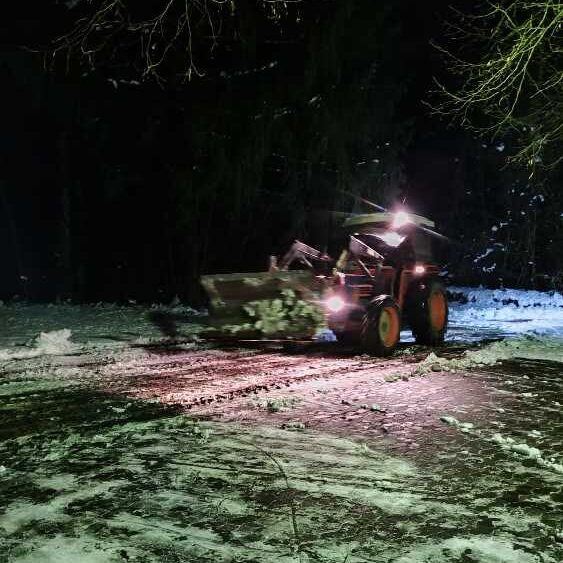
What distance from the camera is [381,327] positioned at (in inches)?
364

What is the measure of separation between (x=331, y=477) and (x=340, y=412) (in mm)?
1684

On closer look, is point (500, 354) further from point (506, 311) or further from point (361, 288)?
point (506, 311)

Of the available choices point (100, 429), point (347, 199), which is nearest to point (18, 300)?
point (347, 199)

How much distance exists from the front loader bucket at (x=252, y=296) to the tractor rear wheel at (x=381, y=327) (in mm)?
836

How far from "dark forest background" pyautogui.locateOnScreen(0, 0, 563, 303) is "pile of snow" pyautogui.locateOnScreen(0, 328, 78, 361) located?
754cm

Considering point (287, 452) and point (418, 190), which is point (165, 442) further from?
point (418, 190)

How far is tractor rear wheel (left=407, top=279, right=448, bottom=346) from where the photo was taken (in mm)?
10766

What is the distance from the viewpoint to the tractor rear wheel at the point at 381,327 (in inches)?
356

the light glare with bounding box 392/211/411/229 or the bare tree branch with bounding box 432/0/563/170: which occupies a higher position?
the bare tree branch with bounding box 432/0/563/170

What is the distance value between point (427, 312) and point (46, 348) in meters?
6.46

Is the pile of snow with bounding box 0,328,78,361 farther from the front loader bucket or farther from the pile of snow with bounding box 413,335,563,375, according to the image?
the pile of snow with bounding box 413,335,563,375

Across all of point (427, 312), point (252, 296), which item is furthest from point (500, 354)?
point (252, 296)

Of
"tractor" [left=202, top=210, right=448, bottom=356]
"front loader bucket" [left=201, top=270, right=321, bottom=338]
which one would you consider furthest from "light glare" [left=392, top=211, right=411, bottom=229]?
"front loader bucket" [left=201, top=270, right=321, bottom=338]

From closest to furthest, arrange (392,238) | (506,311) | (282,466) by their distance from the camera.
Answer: (282,466)
(392,238)
(506,311)
